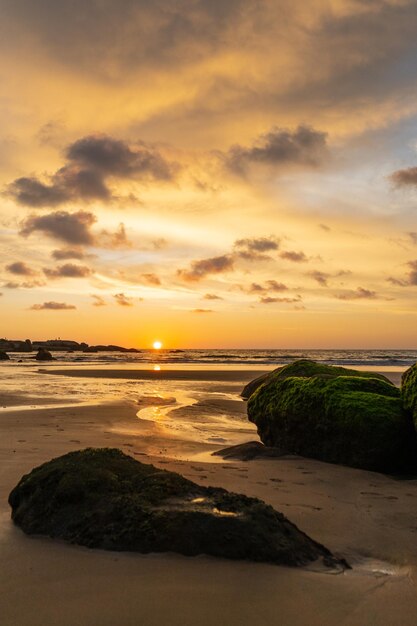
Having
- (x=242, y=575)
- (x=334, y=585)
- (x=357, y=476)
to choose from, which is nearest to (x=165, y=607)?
(x=242, y=575)

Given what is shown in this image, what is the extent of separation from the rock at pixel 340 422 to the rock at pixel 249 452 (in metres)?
0.35

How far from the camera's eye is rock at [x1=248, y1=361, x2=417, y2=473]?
24.2ft

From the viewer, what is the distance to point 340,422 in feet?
25.5

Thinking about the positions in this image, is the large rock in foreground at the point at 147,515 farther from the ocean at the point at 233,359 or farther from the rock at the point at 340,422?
the ocean at the point at 233,359

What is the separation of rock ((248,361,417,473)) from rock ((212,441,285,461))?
35 centimetres

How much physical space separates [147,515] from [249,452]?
4.24 meters

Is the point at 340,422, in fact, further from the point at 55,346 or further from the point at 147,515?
the point at 55,346

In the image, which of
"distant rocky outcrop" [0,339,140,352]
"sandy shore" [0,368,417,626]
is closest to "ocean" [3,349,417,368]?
"distant rocky outcrop" [0,339,140,352]

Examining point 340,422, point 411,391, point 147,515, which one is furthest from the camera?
point 340,422

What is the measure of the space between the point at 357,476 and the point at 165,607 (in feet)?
15.2

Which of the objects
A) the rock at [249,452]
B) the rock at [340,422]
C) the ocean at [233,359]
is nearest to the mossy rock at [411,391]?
the rock at [340,422]

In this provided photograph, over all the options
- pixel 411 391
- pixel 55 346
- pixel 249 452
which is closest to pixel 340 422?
pixel 411 391

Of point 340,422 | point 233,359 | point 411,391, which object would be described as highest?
point 411,391

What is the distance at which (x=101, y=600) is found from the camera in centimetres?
302
